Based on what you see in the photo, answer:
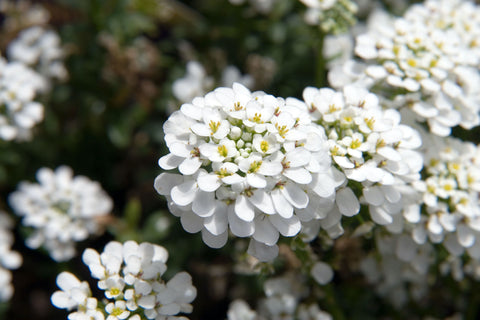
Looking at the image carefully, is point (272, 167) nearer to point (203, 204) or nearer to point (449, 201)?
point (203, 204)

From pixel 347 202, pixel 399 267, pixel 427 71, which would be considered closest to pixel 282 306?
pixel 399 267

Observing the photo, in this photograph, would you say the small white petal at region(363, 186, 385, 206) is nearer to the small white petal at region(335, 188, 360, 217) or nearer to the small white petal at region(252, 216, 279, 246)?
the small white petal at region(335, 188, 360, 217)

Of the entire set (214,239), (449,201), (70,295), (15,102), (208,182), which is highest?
(208,182)

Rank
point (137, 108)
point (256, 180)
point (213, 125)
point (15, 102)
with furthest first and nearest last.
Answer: point (137, 108)
point (15, 102)
point (213, 125)
point (256, 180)

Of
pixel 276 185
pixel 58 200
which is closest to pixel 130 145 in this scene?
pixel 58 200

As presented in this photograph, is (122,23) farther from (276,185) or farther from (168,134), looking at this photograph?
(276,185)

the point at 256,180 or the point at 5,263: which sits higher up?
the point at 256,180
